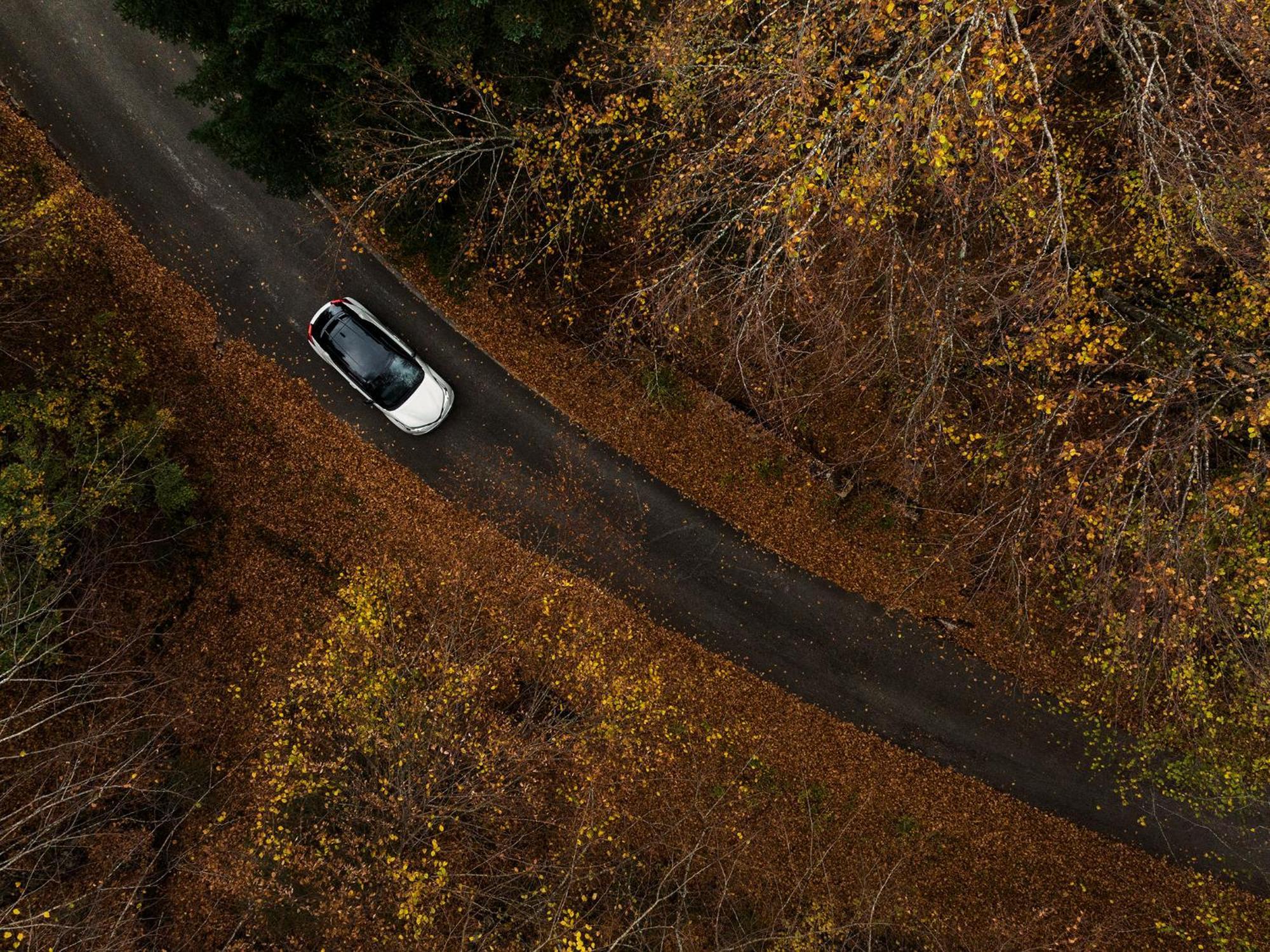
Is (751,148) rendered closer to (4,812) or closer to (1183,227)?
(1183,227)

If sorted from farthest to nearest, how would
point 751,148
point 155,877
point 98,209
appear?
point 98,209 < point 155,877 < point 751,148

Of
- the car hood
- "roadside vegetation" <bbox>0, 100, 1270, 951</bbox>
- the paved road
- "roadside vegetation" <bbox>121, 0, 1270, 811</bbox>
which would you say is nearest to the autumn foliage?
"roadside vegetation" <bbox>121, 0, 1270, 811</bbox>

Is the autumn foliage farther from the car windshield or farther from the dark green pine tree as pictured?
the car windshield

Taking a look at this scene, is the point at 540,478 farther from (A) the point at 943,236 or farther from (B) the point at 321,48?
(A) the point at 943,236

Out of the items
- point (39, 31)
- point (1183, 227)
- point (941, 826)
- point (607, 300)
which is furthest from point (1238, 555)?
point (39, 31)

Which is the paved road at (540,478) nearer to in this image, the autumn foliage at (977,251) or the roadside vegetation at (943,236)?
the roadside vegetation at (943,236)

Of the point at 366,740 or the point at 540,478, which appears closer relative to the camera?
the point at 366,740

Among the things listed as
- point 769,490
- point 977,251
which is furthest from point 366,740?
point 977,251
